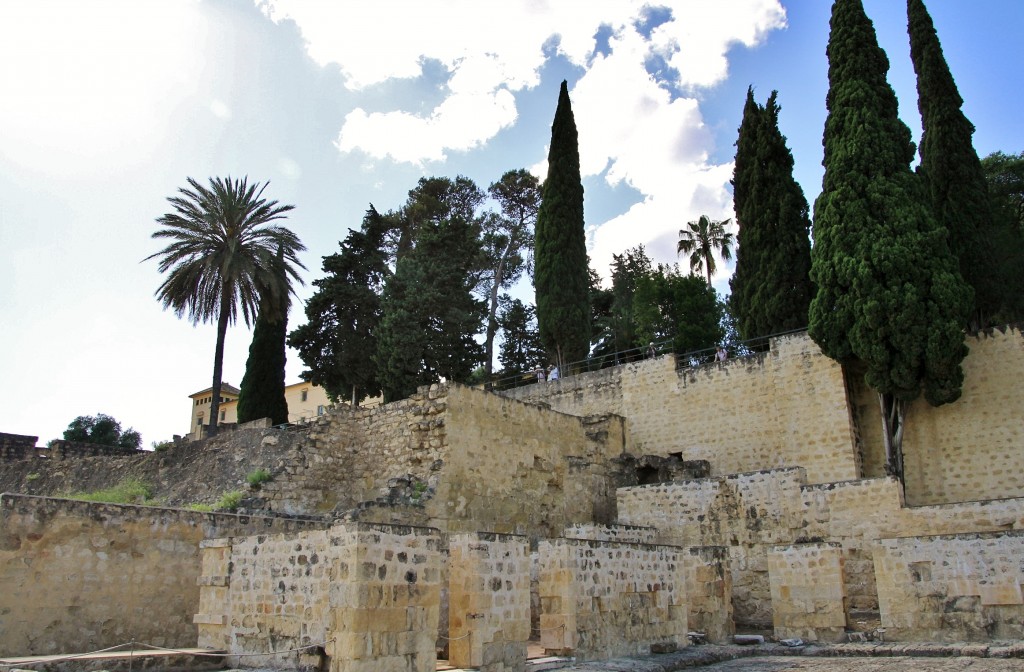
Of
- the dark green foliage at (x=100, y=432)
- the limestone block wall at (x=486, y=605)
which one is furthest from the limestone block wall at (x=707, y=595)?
the dark green foliage at (x=100, y=432)

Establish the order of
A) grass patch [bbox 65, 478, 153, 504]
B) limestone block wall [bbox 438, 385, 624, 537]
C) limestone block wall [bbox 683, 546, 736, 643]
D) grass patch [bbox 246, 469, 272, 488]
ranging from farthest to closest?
grass patch [bbox 65, 478, 153, 504]
limestone block wall [bbox 438, 385, 624, 537]
grass patch [bbox 246, 469, 272, 488]
limestone block wall [bbox 683, 546, 736, 643]

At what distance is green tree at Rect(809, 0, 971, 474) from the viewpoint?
1569cm

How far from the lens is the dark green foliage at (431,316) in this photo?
26.2m

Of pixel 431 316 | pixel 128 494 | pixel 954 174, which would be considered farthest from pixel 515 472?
pixel 954 174

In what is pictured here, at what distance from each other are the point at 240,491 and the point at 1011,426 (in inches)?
628

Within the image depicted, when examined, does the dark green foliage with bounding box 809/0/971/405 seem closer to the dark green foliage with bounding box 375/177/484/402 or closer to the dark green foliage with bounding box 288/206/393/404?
the dark green foliage with bounding box 375/177/484/402

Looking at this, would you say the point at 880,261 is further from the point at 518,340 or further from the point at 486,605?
the point at 518,340

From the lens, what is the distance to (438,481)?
14.6 m

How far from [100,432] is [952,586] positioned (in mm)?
39863

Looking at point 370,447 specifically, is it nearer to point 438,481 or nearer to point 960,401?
point 438,481

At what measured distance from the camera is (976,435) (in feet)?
53.4

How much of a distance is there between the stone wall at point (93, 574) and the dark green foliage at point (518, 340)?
23.9m

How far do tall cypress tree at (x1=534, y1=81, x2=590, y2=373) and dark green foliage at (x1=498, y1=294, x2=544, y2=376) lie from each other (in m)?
7.26

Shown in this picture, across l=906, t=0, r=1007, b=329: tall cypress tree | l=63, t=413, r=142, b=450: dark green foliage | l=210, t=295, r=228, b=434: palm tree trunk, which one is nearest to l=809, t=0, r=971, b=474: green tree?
l=906, t=0, r=1007, b=329: tall cypress tree
